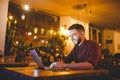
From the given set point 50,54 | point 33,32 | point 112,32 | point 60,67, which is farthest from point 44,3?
point 112,32

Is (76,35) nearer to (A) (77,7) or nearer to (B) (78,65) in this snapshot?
(B) (78,65)

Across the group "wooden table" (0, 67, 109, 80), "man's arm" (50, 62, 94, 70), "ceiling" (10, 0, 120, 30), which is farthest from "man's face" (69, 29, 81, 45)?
"ceiling" (10, 0, 120, 30)

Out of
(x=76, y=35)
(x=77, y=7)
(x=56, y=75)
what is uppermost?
(x=77, y=7)

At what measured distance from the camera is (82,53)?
1982 millimetres

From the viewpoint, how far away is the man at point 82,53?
176cm

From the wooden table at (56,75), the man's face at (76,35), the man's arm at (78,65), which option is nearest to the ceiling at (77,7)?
the man's face at (76,35)

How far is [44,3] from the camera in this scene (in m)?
4.92

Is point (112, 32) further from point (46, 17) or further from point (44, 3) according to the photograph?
point (44, 3)

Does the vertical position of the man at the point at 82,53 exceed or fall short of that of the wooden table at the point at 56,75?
it exceeds it

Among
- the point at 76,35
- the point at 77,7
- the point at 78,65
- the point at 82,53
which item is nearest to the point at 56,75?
the point at 78,65

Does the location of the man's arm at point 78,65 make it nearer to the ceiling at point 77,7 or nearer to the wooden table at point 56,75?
the wooden table at point 56,75

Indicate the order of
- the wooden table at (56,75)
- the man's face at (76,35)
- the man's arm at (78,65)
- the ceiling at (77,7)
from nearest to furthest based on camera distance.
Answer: the wooden table at (56,75), the man's arm at (78,65), the man's face at (76,35), the ceiling at (77,7)

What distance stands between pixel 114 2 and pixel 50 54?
254 centimetres

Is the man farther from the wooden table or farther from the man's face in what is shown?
the wooden table
